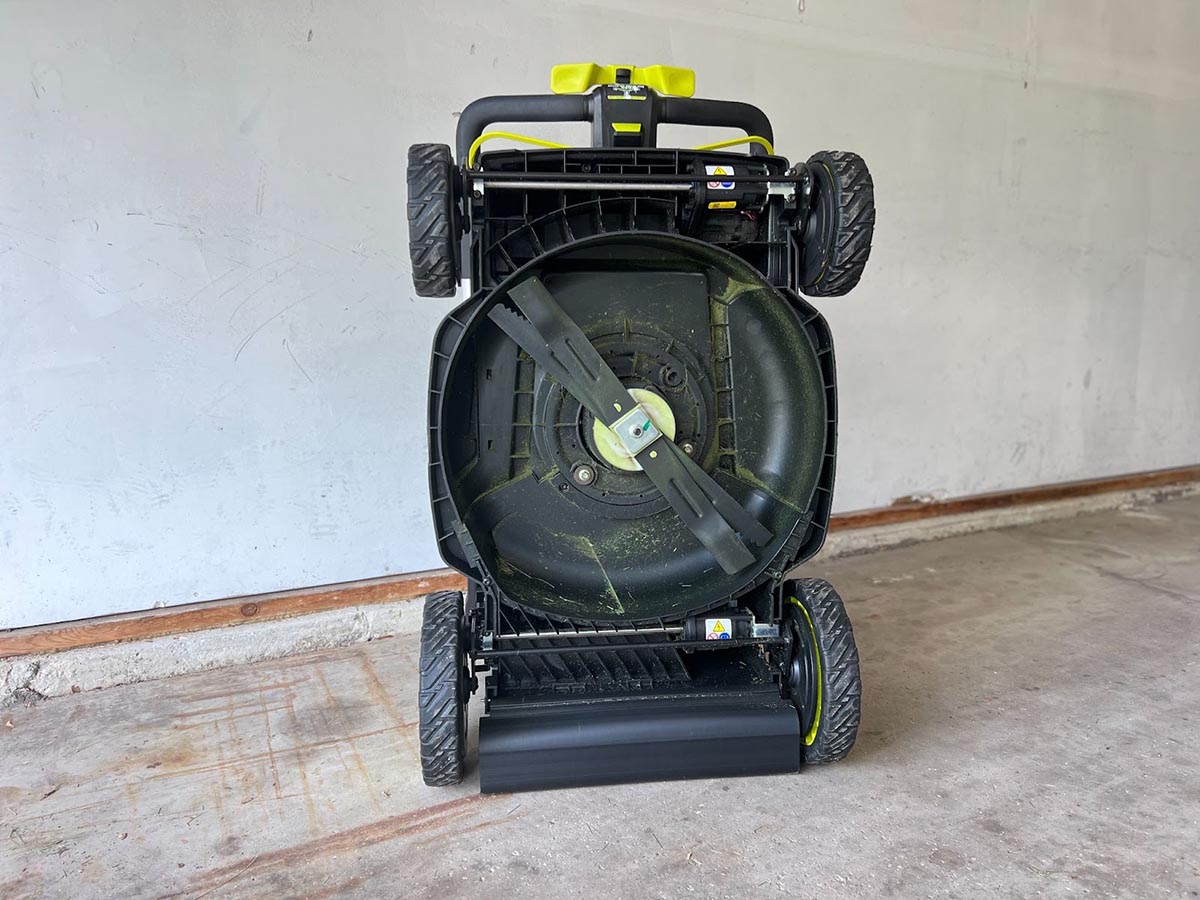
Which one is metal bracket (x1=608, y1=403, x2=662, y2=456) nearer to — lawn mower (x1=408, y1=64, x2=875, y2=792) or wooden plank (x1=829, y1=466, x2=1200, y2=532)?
lawn mower (x1=408, y1=64, x2=875, y2=792)

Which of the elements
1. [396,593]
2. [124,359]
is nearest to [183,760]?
[396,593]

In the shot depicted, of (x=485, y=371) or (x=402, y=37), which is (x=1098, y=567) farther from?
(x=402, y=37)

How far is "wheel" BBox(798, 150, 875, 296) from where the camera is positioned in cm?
177

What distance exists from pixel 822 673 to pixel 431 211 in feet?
4.33

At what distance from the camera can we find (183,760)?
81.2 inches

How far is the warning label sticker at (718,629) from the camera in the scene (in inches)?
75.5

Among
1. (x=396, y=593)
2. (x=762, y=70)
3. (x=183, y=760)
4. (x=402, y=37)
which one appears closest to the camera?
(x=183, y=760)

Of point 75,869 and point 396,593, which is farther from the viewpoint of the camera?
point 396,593

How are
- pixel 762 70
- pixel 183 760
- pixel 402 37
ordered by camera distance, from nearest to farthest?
1. pixel 183 760
2. pixel 402 37
3. pixel 762 70

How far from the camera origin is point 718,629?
1922 mm

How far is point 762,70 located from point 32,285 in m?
2.68

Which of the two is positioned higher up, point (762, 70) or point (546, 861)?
point (762, 70)

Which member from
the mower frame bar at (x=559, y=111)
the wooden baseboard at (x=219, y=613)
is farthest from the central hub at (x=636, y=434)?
the wooden baseboard at (x=219, y=613)

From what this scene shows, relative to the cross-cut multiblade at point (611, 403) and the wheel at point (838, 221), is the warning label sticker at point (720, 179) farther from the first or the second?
the cross-cut multiblade at point (611, 403)
